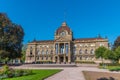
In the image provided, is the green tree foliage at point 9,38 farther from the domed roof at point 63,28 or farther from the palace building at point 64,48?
the domed roof at point 63,28

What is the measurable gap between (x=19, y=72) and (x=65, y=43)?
208ft

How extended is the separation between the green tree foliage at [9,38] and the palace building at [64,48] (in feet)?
110

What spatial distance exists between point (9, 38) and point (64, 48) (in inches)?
1510

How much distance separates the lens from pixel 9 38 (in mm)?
47312

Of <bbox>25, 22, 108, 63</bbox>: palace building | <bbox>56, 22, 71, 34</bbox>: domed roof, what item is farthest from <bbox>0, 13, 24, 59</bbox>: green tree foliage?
<bbox>56, 22, 71, 34</bbox>: domed roof

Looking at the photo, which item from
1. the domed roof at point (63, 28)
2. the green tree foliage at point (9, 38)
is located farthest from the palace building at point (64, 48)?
the green tree foliage at point (9, 38)

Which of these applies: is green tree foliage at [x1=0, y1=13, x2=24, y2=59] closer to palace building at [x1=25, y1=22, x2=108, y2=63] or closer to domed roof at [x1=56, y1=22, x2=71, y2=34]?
palace building at [x1=25, y1=22, x2=108, y2=63]

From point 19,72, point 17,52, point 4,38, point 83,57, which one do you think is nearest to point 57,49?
point 83,57

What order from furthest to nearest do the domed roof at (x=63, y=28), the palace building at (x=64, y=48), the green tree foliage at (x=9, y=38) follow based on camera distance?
1. the domed roof at (x=63, y=28)
2. the palace building at (x=64, y=48)
3. the green tree foliage at (x=9, y=38)

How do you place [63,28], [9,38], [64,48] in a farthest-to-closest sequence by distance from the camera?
[63,28] → [64,48] → [9,38]

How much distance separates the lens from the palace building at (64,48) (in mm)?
82312

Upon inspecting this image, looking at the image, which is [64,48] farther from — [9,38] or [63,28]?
[9,38]

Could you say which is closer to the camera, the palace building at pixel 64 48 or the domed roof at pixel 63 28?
the palace building at pixel 64 48

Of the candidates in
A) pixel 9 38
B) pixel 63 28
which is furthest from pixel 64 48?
pixel 9 38
